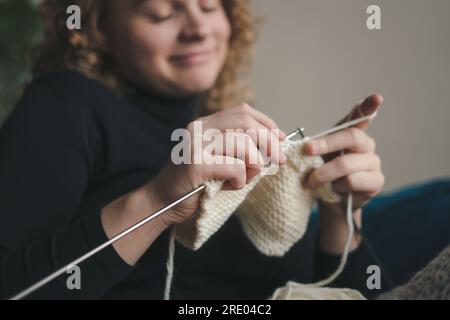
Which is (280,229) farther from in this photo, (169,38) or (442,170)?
(442,170)

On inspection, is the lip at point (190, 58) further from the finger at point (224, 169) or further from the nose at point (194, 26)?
the finger at point (224, 169)

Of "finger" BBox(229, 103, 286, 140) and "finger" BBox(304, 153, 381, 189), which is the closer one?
"finger" BBox(229, 103, 286, 140)

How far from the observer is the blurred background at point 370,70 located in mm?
1088

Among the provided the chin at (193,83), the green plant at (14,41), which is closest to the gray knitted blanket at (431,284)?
the chin at (193,83)

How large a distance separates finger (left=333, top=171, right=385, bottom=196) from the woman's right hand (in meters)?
0.16

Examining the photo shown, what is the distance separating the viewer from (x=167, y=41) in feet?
2.51

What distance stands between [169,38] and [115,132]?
0.60ft

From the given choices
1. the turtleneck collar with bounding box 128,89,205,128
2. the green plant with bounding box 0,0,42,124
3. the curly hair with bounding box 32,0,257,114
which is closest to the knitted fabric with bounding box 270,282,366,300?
the turtleneck collar with bounding box 128,89,205,128

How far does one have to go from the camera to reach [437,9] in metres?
1.01

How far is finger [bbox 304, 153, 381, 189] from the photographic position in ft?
2.15

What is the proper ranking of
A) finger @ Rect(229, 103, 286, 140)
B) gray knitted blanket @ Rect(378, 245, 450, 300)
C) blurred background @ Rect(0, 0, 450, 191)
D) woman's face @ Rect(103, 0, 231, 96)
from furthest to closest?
blurred background @ Rect(0, 0, 450, 191)
woman's face @ Rect(103, 0, 231, 96)
finger @ Rect(229, 103, 286, 140)
gray knitted blanket @ Rect(378, 245, 450, 300)

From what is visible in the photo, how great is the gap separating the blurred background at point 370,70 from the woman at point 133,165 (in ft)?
Answer: 0.95

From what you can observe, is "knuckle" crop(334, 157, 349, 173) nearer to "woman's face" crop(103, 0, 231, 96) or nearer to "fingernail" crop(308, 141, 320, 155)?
"fingernail" crop(308, 141, 320, 155)

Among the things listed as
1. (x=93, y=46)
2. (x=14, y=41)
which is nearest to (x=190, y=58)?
(x=93, y=46)
